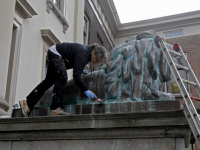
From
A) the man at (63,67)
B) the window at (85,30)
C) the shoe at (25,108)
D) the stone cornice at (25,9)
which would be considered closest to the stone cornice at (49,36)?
the stone cornice at (25,9)

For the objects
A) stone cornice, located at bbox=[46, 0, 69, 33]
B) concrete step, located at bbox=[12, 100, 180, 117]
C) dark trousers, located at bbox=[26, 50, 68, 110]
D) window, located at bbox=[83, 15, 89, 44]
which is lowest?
concrete step, located at bbox=[12, 100, 180, 117]

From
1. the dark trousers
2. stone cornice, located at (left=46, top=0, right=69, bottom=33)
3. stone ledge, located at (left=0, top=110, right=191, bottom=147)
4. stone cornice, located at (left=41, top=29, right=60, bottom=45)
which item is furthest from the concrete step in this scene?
stone cornice, located at (left=46, top=0, right=69, bottom=33)

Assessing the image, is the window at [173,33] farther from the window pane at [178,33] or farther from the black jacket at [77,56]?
the black jacket at [77,56]

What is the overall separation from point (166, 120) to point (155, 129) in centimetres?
18

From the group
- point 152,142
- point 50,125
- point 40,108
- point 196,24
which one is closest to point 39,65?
point 40,108

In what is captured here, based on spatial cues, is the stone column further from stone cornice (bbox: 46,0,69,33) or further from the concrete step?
stone cornice (bbox: 46,0,69,33)

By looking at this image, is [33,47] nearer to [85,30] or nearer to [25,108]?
[25,108]

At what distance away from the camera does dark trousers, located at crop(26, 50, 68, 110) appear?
4006 millimetres

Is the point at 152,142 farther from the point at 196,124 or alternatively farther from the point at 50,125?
the point at 50,125

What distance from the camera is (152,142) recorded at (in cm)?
328

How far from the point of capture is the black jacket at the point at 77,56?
155 inches

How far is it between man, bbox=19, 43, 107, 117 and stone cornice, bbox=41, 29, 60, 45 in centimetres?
582

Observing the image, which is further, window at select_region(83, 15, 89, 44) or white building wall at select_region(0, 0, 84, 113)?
window at select_region(83, 15, 89, 44)

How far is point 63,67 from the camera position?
4.12m
